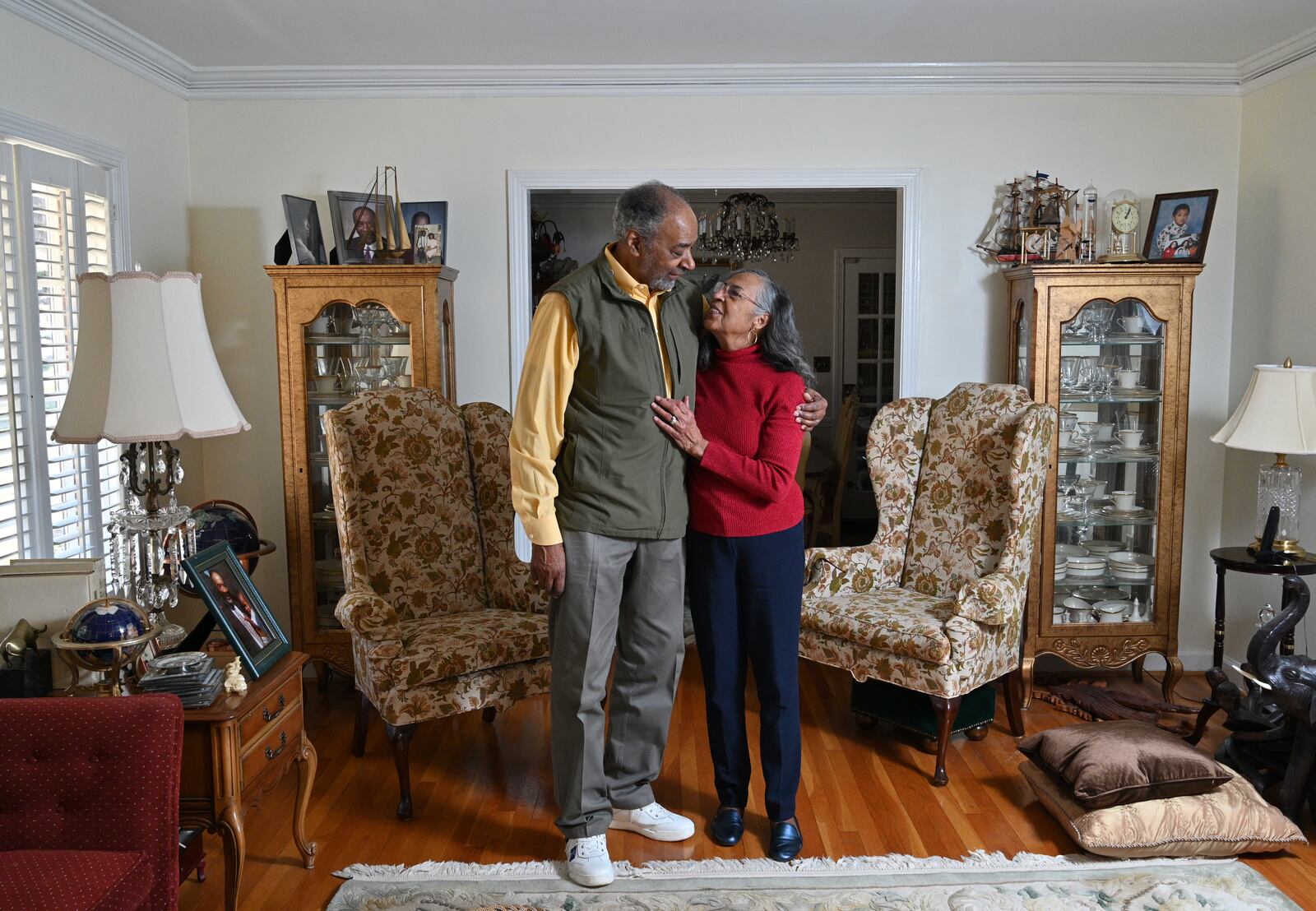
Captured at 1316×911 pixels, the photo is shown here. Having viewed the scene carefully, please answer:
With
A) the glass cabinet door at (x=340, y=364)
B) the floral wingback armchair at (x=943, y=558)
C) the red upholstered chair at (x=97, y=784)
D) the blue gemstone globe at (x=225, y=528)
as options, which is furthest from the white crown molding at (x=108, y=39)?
the floral wingback armchair at (x=943, y=558)

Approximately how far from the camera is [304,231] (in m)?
3.84

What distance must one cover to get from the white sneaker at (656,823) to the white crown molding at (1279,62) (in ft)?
11.0

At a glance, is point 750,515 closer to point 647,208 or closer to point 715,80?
point 647,208

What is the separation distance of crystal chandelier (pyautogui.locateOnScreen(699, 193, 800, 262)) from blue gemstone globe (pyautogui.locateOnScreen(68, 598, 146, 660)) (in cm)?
446

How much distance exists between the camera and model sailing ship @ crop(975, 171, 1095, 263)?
A: 3953mm

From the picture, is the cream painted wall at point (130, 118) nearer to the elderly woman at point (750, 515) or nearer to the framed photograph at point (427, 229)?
the framed photograph at point (427, 229)

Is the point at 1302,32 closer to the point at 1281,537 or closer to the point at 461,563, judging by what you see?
the point at 1281,537

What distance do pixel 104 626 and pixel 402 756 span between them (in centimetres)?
100

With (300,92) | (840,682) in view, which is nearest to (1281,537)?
(840,682)

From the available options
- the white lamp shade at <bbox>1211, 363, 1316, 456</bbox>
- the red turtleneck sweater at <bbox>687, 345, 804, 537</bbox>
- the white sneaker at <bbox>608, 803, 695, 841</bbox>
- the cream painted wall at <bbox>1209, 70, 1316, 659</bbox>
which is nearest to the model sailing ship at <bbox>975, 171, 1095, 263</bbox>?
the cream painted wall at <bbox>1209, 70, 1316, 659</bbox>

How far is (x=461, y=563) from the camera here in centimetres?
350

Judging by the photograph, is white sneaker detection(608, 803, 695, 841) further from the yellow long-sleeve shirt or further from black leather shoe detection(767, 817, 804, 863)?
the yellow long-sleeve shirt

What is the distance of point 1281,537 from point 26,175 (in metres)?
4.23

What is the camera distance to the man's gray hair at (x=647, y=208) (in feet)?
7.83
